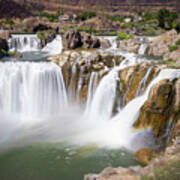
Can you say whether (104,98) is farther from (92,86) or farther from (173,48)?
(173,48)

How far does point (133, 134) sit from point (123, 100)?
2975 millimetres

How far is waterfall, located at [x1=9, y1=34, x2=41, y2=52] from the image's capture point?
24.1m

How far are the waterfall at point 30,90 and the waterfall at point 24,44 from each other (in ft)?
33.5

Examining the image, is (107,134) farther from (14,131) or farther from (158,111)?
(14,131)

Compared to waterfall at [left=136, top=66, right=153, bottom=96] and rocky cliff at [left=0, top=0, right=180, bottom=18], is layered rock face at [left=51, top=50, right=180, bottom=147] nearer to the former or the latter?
waterfall at [left=136, top=66, right=153, bottom=96]

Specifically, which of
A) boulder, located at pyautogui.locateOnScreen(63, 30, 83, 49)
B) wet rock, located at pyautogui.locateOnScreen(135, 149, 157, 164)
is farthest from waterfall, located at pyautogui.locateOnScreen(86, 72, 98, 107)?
boulder, located at pyautogui.locateOnScreen(63, 30, 83, 49)

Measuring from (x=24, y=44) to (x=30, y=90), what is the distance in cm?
1222

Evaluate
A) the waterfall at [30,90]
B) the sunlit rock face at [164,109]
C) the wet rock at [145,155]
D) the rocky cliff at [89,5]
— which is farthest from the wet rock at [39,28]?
the rocky cliff at [89,5]

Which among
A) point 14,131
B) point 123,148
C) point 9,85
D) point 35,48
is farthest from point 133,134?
point 35,48

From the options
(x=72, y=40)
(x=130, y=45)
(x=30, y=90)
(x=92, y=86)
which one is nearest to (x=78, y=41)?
(x=72, y=40)

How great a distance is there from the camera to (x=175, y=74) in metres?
10.6

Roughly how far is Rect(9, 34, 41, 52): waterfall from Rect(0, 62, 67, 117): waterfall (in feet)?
33.5

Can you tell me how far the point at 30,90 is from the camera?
1466 centimetres

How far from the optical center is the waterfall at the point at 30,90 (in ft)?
47.5
